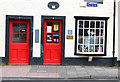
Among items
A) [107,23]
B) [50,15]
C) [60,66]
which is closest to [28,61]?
[60,66]

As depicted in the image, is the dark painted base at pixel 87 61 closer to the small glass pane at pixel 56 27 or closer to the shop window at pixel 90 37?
the shop window at pixel 90 37

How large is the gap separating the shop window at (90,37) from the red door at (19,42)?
8.78ft

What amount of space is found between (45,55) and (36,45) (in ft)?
2.32

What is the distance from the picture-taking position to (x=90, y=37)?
10.6 m

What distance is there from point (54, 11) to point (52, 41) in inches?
61.5

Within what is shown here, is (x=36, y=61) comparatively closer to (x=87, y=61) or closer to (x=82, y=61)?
(x=82, y=61)

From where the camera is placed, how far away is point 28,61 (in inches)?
418

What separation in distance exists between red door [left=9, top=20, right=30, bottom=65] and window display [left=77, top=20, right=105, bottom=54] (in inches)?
107

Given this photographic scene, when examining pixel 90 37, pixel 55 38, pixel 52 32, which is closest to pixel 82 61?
pixel 90 37

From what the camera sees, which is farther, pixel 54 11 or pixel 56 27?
pixel 56 27

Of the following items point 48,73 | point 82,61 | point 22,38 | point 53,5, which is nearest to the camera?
point 48,73

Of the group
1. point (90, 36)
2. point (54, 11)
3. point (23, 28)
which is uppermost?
point (54, 11)

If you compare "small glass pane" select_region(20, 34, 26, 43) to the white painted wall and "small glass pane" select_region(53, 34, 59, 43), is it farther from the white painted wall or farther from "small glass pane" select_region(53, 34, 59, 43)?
"small glass pane" select_region(53, 34, 59, 43)

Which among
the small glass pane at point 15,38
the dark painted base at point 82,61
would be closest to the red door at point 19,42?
the small glass pane at point 15,38
